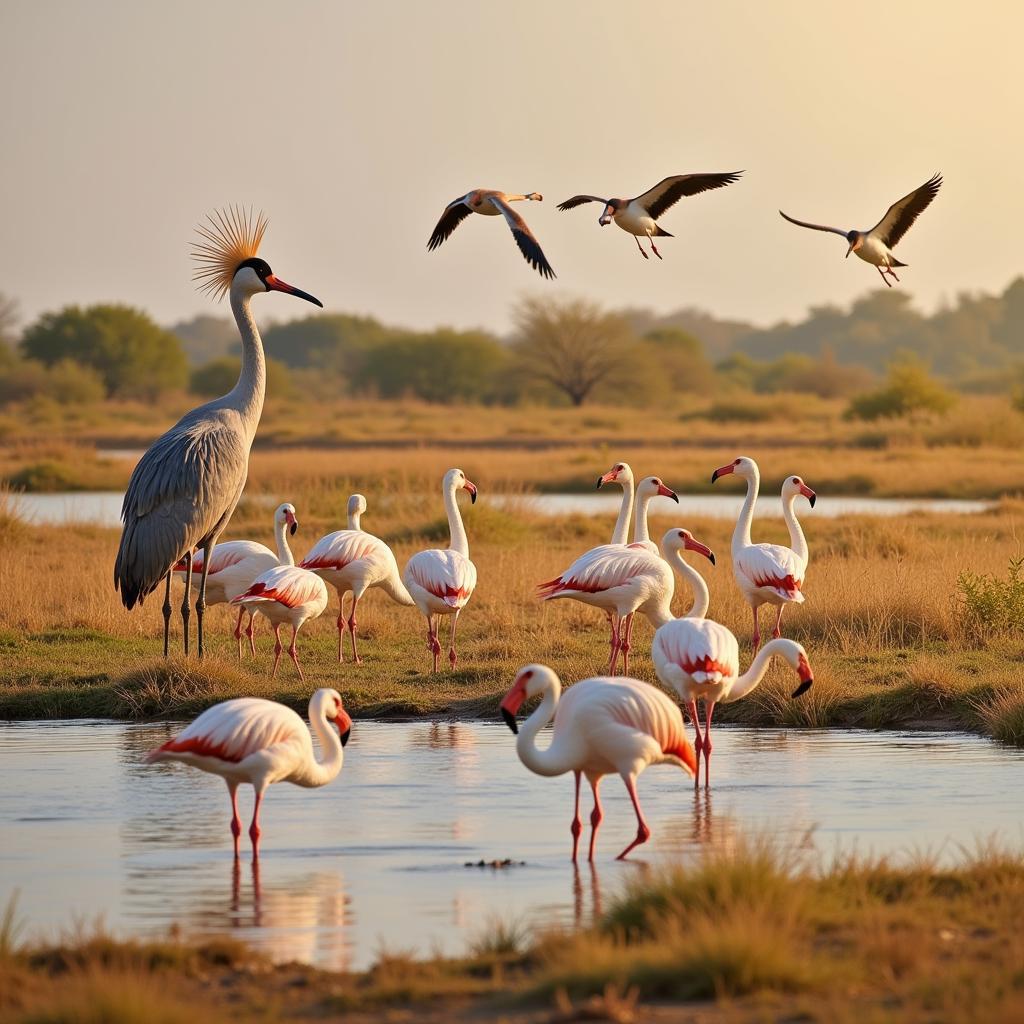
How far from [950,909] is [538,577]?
990cm

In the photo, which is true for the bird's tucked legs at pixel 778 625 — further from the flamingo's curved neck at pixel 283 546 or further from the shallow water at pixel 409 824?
the flamingo's curved neck at pixel 283 546

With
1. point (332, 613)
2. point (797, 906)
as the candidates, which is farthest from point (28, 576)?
point (797, 906)

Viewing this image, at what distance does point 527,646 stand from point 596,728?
522 centimetres

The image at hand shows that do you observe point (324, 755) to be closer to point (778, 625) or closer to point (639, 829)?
point (639, 829)

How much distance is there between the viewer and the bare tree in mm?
68312

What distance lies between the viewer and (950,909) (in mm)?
5859

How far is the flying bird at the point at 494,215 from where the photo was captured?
9180 millimetres

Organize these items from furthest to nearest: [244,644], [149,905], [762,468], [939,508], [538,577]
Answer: [762,468], [939,508], [538,577], [244,644], [149,905]

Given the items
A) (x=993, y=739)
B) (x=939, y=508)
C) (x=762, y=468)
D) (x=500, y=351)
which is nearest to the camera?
(x=993, y=739)

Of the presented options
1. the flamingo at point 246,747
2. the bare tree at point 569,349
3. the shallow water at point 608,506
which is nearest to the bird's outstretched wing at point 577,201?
the flamingo at point 246,747

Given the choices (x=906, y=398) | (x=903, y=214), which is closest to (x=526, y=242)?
(x=903, y=214)

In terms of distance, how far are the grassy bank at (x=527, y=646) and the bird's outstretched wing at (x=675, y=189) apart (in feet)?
9.64

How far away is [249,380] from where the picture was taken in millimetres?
12289

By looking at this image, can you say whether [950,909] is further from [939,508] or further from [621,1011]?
[939,508]
